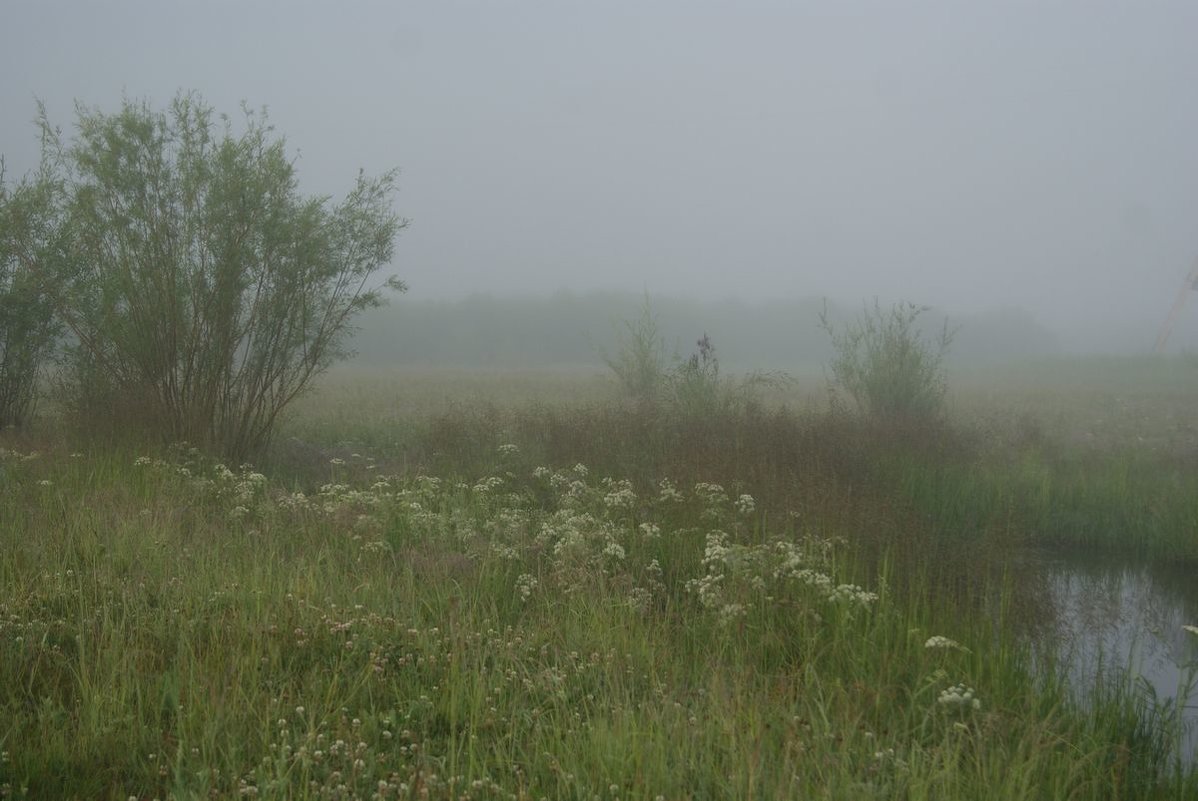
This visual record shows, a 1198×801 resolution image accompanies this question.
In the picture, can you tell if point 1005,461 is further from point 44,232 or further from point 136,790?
point 44,232

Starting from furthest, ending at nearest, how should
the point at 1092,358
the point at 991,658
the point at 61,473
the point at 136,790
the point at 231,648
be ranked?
the point at 1092,358 → the point at 61,473 → the point at 991,658 → the point at 231,648 → the point at 136,790

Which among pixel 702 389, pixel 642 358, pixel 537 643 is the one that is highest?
pixel 642 358

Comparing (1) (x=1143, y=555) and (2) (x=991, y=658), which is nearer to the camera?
(2) (x=991, y=658)

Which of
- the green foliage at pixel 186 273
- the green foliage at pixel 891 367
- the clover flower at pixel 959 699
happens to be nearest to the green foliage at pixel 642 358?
the green foliage at pixel 891 367

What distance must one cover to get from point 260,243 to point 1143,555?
1006 cm

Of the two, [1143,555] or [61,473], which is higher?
[61,473]

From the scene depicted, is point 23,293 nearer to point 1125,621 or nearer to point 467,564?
point 467,564

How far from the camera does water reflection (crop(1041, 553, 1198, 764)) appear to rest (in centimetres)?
542

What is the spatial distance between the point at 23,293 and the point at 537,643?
9088 mm

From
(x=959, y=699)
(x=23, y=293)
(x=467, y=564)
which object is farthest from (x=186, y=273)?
(x=959, y=699)

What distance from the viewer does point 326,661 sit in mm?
4414

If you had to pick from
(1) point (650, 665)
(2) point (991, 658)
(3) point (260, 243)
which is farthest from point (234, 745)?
(3) point (260, 243)

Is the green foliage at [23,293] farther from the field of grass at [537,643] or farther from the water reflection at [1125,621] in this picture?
the water reflection at [1125,621]

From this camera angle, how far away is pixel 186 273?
33.8 feet
